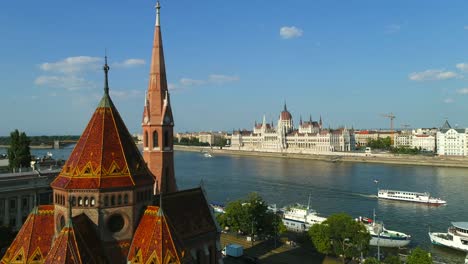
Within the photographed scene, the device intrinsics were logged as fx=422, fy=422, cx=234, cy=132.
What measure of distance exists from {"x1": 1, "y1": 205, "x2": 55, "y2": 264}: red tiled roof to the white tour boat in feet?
107

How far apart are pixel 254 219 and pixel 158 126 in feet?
49.0

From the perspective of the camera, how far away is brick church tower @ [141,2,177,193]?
27.7m

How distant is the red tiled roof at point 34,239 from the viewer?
19.0 metres

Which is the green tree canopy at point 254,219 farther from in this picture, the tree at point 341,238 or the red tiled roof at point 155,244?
the red tiled roof at point 155,244

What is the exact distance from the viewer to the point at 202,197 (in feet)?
84.4

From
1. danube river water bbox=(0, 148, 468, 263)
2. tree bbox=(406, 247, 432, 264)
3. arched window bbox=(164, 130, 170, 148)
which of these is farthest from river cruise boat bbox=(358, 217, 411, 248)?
arched window bbox=(164, 130, 170, 148)

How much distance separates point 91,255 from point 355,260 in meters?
22.4

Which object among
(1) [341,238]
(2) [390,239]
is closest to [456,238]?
(2) [390,239]

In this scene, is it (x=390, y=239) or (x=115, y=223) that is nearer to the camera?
(x=115, y=223)

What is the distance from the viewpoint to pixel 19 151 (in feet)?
163

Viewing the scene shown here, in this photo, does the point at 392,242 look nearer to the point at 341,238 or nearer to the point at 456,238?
the point at 456,238

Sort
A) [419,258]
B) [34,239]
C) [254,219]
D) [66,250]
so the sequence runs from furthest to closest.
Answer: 1. [254,219]
2. [419,258]
3. [34,239]
4. [66,250]

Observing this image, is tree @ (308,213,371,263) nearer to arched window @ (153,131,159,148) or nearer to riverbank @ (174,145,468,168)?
arched window @ (153,131,159,148)

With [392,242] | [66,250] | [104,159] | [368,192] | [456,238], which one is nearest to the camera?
[66,250]
